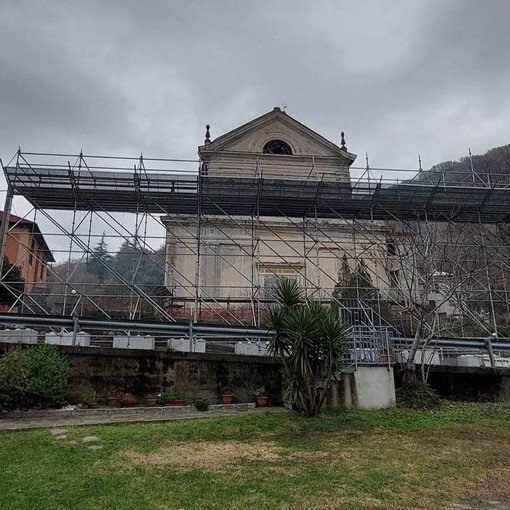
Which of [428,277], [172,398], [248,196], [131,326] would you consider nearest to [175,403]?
[172,398]

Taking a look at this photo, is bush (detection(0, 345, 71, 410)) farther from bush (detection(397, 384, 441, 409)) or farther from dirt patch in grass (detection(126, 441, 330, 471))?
bush (detection(397, 384, 441, 409))

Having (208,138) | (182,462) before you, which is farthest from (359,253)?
(182,462)

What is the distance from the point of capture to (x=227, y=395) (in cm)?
962

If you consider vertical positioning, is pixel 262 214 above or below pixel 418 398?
above

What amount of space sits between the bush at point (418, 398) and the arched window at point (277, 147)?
1657 cm

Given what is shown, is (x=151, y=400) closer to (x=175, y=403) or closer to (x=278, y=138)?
(x=175, y=403)

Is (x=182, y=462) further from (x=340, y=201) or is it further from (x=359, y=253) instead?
(x=359, y=253)

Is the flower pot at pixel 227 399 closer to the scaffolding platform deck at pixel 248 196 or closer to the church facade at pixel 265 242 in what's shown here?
the church facade at pixel 265 242

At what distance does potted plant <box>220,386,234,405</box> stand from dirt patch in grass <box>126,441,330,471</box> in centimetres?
358

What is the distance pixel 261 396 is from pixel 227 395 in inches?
29.5

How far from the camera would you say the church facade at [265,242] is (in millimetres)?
16891

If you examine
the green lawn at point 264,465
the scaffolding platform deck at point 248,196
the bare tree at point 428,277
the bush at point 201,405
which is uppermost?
the scaffolding platform deck at point 248,196

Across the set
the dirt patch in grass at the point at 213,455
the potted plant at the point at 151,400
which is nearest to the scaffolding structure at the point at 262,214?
the potted plant at the point at 151,400

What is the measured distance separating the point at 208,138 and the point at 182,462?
67.9 feet
